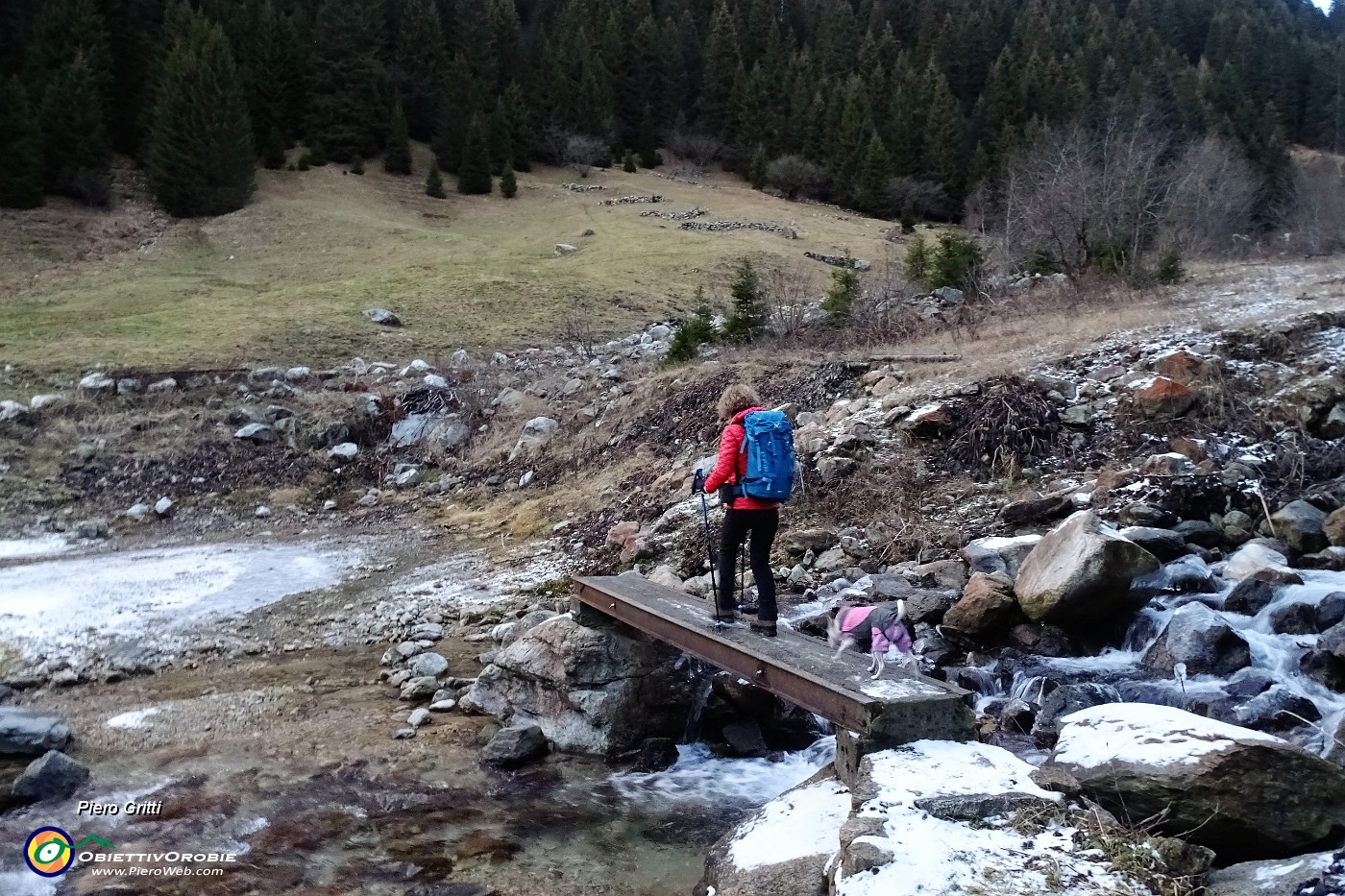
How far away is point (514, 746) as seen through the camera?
7094mm

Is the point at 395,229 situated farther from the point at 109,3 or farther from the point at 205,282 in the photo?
the point at 109,3

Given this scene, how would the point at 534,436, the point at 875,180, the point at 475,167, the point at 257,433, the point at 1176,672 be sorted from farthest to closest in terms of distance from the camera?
the point at 875,180
the point at 475,167
the point at 257,433
the point at 534,436
the point at 1176,672

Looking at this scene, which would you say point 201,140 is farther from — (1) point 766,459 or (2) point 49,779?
(1) point 766,459

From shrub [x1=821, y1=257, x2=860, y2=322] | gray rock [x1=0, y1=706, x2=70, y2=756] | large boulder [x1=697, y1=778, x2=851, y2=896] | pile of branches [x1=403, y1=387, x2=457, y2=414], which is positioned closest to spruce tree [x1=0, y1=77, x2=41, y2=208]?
Answer: pile of branches [x1=403, y1=387, x2=457, y2=414]

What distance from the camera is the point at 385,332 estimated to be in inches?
911

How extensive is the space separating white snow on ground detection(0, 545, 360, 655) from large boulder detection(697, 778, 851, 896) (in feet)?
24.2

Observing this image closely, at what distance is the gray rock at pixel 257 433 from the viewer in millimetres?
17047

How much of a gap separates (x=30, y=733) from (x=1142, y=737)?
7.32 metres

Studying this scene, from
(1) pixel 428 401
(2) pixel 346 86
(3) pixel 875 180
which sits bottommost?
(1) pixel 428 401

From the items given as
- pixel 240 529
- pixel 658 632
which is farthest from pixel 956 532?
pixel 240 529

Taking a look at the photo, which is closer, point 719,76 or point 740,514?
point 740,514

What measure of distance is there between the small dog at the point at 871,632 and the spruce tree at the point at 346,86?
143 ft

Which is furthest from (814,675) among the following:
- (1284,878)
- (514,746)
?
(514,746)

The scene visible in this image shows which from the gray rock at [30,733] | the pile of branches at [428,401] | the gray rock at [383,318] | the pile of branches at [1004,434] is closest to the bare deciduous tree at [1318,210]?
the pile of branches at [1004,434]
